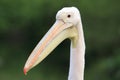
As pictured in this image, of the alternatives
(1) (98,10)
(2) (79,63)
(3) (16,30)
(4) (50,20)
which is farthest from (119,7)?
(2) (79,63)

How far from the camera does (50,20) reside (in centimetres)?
1562

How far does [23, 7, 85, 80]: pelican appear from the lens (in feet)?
20.3

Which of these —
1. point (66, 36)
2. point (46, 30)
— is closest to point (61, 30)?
point (66, 36)

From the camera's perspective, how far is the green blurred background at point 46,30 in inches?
568

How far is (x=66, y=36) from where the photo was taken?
634cm

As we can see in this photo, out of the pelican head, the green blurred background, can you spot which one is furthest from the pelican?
the green blurred background

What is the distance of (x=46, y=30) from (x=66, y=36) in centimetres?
935

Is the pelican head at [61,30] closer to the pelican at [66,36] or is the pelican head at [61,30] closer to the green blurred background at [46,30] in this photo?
the pelican at [66,36]

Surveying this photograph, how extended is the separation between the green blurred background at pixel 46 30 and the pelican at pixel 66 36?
7.28m

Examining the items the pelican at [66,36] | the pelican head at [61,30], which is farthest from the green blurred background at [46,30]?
the pelican head at [61,30]

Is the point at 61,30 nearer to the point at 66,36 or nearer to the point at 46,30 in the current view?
the point at 66,36

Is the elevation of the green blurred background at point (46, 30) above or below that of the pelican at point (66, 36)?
below

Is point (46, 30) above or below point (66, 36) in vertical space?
below

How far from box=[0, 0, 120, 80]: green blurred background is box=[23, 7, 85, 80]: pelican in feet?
23.9
